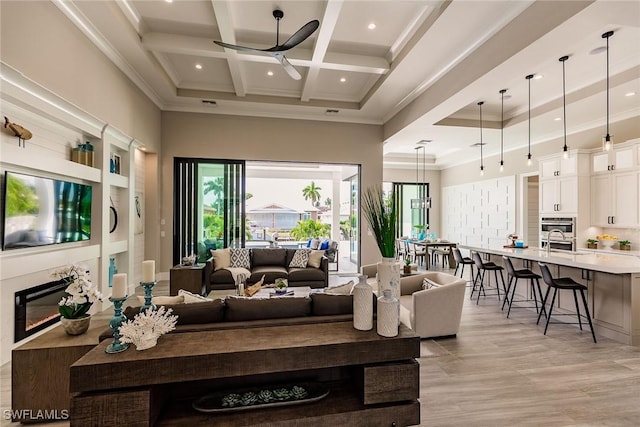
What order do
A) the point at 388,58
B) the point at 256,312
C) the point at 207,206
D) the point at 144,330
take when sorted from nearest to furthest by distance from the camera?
1. the point at 144,330
2. the point at 256,312
3. the point at 388,58
4. the point at 207,206

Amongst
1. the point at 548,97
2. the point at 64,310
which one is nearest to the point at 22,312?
the point at 64,310

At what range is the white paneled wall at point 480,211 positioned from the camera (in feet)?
28.4

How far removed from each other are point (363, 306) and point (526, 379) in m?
1.88

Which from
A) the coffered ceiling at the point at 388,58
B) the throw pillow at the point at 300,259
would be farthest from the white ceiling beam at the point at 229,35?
the throw pillow at the point at 300,259

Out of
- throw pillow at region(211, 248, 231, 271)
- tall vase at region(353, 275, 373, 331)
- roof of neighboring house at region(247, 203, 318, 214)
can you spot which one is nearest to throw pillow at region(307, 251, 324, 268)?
throw pillow at region(211, 248, 231, 271)

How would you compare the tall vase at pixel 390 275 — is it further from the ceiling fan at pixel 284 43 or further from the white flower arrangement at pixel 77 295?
the ceiling fan at pixel 284 43

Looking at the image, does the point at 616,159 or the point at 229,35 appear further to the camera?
the point at 616,159

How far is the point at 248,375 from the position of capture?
6.45 ft

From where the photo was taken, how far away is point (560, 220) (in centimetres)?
660

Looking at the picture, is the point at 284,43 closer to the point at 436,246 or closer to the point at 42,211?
the point at 42,211

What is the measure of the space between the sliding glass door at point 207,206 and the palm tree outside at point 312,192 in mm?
9105

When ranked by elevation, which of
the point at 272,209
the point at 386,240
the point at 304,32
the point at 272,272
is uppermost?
the point at 304,32

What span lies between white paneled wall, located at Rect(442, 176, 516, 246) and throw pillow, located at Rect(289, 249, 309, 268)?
6120mm

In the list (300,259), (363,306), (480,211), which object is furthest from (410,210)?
(363,306)
